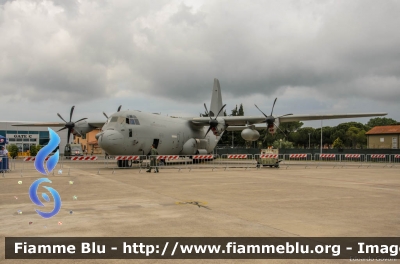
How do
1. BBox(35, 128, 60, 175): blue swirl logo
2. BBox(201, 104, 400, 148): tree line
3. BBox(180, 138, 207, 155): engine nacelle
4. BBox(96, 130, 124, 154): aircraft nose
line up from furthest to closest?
BBox(201, 104, 400, 148): tree line
BBox(180, 138, 207, 155): engine nacelle
BBox(96, 130, 124, 154): aircraft nose
BBox(35, 128, 60, 175): blue swirl logo

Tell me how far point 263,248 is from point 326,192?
8087mm

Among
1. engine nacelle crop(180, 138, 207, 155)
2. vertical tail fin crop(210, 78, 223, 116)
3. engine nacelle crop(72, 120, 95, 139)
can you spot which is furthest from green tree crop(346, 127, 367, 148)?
engine nacelle crop(72, 120, 95, 139)

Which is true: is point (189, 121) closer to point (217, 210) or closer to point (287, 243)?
point (217, 210)

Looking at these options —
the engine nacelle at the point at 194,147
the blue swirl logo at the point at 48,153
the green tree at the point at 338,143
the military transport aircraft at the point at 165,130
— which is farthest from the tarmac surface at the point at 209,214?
the green tree at the point at 338,143

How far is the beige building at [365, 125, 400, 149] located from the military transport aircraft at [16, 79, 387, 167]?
3221 cm

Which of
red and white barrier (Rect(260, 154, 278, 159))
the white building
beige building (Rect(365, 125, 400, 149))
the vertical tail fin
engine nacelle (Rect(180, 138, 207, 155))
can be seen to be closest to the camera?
red and white barrier (Rect(260, 154, 278, 159))

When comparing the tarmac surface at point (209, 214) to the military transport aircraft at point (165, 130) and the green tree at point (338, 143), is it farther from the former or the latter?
the green tree at point (338, 143)

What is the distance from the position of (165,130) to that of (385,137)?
4796 centimetres

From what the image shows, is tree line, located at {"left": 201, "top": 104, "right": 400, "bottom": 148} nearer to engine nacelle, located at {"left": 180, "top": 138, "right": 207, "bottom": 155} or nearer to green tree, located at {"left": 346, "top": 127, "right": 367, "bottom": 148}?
green tree, located at {"left": 346, "top": 127, "right": 367, "bottom": 148}

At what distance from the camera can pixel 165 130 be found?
31422mm

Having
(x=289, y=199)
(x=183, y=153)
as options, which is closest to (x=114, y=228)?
(x=289, y=199)

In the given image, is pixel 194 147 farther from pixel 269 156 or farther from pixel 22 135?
A: pixel 22 135

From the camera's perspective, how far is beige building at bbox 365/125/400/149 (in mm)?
62188

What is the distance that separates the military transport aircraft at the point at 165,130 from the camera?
2636cm
